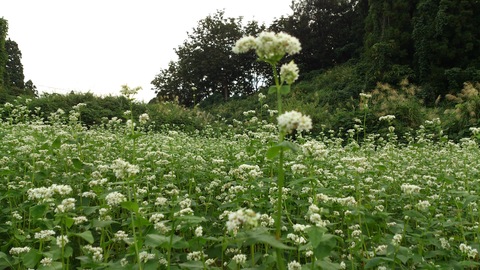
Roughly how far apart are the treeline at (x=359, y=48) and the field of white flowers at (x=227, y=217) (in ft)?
59.1

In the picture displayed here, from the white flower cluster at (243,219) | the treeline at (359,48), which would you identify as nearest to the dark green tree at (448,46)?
the treeline at (359,48)

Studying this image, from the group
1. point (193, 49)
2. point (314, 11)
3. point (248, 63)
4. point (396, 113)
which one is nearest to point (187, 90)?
point (193, 49)

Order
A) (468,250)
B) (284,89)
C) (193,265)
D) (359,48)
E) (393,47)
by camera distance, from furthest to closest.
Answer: (359,48) < (393,47) < (468,250) < (193,265) < (284,89)

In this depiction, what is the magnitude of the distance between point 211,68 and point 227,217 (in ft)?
133

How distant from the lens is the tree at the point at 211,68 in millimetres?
43969

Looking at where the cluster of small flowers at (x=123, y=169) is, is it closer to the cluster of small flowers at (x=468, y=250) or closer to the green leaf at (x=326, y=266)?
the green leaf at (x=326, y=266)

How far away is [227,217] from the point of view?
3734 mm

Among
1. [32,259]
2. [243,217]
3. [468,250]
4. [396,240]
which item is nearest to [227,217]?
[396,240]

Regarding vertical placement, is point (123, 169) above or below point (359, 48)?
below

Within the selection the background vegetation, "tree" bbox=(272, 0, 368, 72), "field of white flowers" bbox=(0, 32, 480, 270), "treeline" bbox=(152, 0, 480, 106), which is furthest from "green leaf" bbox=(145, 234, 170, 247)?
"tree" bbox=(272, 0, 368, 72)

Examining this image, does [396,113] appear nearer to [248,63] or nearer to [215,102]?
[215,102]

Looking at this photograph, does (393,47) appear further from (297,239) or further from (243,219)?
(243,219)

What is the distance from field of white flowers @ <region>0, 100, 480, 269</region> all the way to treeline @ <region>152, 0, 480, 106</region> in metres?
18.0

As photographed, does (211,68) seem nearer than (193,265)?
No
